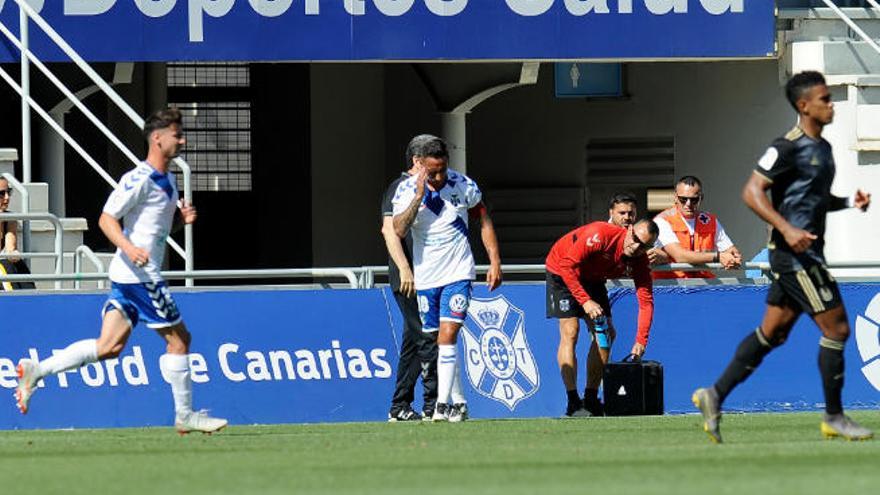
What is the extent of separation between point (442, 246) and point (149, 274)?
2667 mm

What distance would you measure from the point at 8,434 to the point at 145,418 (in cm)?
172

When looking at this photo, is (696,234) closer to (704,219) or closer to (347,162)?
(704,219)

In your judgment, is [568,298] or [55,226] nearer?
[568,298]

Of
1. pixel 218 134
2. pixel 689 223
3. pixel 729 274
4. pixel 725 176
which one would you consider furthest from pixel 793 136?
pixel 218 134

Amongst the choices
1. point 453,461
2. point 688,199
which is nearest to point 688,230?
point 688,199

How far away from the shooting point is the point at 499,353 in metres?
15.9

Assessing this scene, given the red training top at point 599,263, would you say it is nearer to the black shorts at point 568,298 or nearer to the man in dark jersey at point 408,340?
the black shorts at point 568,298

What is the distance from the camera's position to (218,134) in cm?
2662

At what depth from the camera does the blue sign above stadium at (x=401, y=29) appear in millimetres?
19594

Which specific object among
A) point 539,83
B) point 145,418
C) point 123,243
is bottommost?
point 145,418

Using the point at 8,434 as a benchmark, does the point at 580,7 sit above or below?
above

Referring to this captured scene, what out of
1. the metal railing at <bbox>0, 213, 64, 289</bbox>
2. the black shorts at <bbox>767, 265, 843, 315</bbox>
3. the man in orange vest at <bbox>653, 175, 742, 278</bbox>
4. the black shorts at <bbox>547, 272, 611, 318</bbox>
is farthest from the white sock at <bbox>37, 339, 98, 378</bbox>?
the man in orange vest at <bbox>653, 175, 742, 278</bbox>

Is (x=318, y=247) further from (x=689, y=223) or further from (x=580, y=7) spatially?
(x=689, y=223)

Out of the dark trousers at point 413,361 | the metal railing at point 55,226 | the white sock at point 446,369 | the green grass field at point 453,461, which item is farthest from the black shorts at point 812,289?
the metal railing at point 55,226
